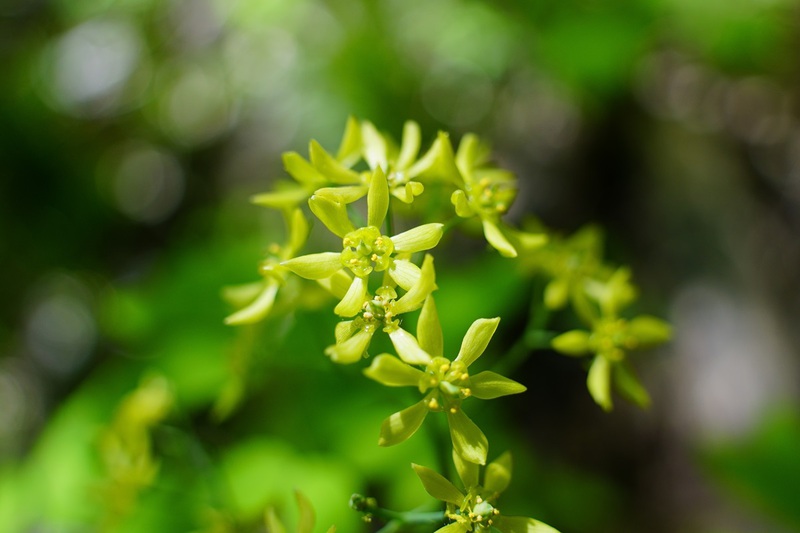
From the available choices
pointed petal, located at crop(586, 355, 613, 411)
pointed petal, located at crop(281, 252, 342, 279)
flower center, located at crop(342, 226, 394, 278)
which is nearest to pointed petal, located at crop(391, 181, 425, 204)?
flower center, located at crop(342, 226, 394, 278)

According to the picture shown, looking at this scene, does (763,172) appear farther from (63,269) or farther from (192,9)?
(63,269)

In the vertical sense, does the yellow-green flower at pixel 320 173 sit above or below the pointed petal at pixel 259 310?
above

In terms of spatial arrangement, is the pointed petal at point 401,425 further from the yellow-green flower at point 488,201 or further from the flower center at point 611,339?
the flower center at point 611,339

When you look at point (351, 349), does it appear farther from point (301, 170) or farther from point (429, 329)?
point (301, 170)

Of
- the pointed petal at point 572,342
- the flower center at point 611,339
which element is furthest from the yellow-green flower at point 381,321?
the flower center at point 611,339

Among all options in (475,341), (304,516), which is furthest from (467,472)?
(304,516)
